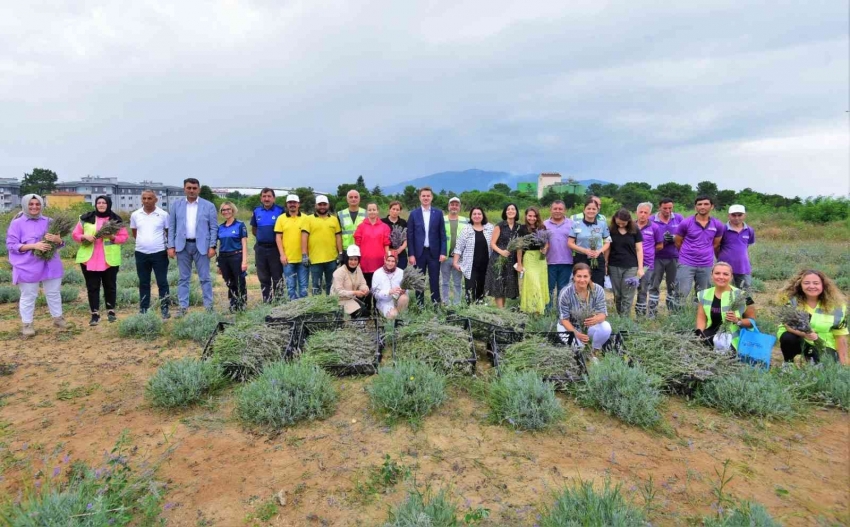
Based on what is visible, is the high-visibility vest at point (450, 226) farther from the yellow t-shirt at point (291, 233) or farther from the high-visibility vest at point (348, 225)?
the yellow t-shirt at point (291, 233)

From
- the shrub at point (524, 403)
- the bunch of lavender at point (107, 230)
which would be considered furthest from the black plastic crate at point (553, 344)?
the bunch of lavender at point (107, 230)

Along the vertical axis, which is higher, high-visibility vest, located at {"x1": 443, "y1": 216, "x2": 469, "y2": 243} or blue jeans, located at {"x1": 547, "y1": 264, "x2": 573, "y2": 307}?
high-visibility vest, located at {"x1": 443, "y1": 216, "x2": 469, "y2": 243}

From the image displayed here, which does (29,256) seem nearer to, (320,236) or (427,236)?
(320,236)

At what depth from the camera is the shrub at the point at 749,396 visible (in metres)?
3.67

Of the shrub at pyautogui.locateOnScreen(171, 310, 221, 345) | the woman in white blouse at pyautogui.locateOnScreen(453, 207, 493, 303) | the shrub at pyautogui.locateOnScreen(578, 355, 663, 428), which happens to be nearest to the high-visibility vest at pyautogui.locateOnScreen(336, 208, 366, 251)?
the woman in white blouse at pyautogui.locateOnScreen(453, 207, 493, 303)

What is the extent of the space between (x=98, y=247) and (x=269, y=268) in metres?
2.27

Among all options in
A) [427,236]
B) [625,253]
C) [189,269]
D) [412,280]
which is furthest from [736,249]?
[189,269]

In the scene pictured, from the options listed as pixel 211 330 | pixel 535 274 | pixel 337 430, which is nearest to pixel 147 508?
pixel 337 430

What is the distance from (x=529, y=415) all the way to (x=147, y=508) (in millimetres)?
2561

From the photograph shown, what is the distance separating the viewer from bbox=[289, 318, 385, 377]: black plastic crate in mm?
4258

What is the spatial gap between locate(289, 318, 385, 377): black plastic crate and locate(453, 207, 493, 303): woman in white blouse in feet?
5.63

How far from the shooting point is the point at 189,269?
21.7 feet

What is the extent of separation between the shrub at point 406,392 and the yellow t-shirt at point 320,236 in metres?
2.91

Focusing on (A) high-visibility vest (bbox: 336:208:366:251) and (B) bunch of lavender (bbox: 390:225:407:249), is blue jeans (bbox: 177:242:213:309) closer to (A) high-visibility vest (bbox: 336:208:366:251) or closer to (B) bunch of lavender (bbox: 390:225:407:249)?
(A) high-visibility vest (bbox: 336:208:366:251)
